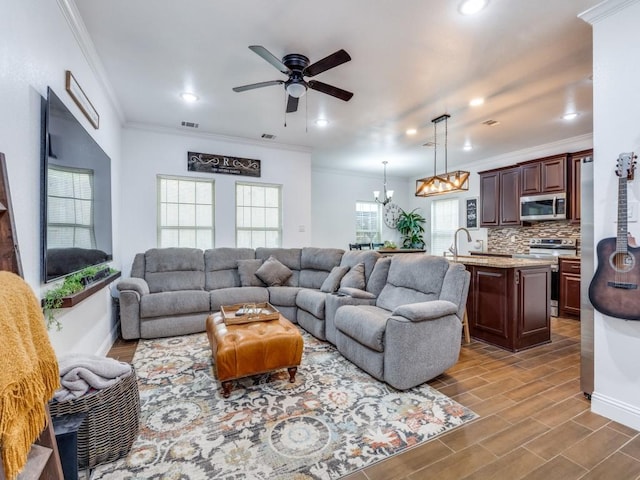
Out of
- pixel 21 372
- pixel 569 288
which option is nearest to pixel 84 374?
pixel 21 372

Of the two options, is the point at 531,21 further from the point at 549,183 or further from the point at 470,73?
the point at 549,183

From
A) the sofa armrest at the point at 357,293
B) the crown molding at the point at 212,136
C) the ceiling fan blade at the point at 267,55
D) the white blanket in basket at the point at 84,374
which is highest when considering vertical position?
the crown molding at the point at 212,136

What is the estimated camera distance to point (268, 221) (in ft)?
18.1

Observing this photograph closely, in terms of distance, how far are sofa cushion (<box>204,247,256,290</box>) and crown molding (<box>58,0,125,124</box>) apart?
2326mm

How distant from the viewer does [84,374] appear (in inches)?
62.7

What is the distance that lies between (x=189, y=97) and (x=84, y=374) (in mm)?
3149

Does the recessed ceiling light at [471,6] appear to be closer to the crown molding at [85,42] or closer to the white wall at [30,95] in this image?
the white wall at [30,95]

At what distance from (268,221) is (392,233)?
396 centimetres

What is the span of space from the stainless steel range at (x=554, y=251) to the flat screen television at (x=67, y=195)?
A: 5945 mm

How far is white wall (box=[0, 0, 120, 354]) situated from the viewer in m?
1.49

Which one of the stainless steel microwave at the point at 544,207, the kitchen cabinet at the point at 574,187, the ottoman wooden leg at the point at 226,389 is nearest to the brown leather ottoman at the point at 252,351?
the ottoman wooden leg at the point at 226,389

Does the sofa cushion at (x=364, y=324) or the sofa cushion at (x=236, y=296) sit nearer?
the sofa cushion at (x=364, y=324)

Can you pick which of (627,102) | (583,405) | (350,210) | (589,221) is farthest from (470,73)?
(350,210)

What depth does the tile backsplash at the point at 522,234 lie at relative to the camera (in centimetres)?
511
